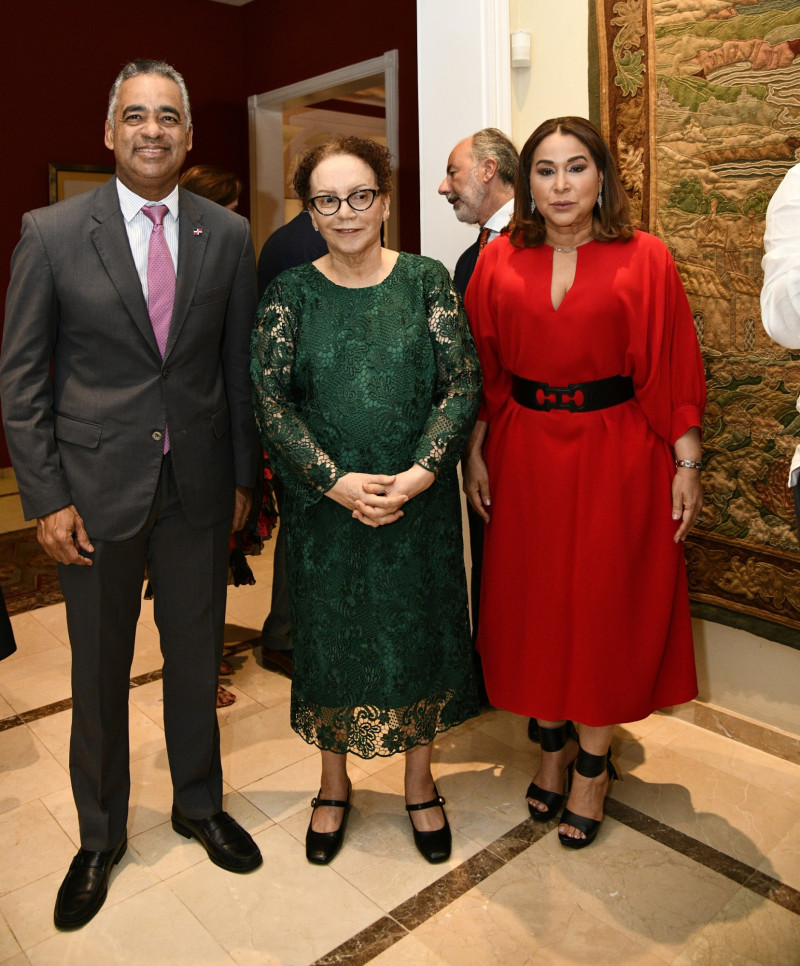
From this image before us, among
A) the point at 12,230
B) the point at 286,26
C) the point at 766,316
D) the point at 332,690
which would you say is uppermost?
the point at 286,26

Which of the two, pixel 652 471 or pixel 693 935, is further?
pixel 652 471

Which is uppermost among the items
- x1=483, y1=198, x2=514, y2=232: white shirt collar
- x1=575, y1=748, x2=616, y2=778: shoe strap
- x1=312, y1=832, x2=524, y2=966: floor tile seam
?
x1=483, y1=198, x2=514, y2=232: white shirt collar

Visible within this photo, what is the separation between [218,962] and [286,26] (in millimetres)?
5713

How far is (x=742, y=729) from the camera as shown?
2.85 m

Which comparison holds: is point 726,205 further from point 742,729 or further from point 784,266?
point 742,729

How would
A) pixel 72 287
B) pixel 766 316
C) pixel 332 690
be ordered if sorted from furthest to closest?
pixel 332 690
pixel 72 287
pixel 766 316

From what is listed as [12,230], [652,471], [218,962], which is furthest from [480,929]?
[12,230]

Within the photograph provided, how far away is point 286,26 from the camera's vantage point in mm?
5949

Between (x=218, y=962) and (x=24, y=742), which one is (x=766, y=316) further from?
(x=24, y=742)

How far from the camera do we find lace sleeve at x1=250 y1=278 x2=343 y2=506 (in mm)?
2004

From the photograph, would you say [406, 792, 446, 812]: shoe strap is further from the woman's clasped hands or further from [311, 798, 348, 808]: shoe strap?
the woman's clasped hands

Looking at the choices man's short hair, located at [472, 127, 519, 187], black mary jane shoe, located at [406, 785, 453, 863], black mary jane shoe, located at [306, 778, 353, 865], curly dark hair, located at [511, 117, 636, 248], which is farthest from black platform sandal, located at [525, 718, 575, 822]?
man's short hair, located at [472, 127, 519, 187]

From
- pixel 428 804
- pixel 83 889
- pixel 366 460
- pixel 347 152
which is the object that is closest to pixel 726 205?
pixel 347 152

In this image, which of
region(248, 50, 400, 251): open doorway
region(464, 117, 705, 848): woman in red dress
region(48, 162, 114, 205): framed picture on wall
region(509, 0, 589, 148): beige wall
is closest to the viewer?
region(464, 117, 705, 848): woman in red dress
